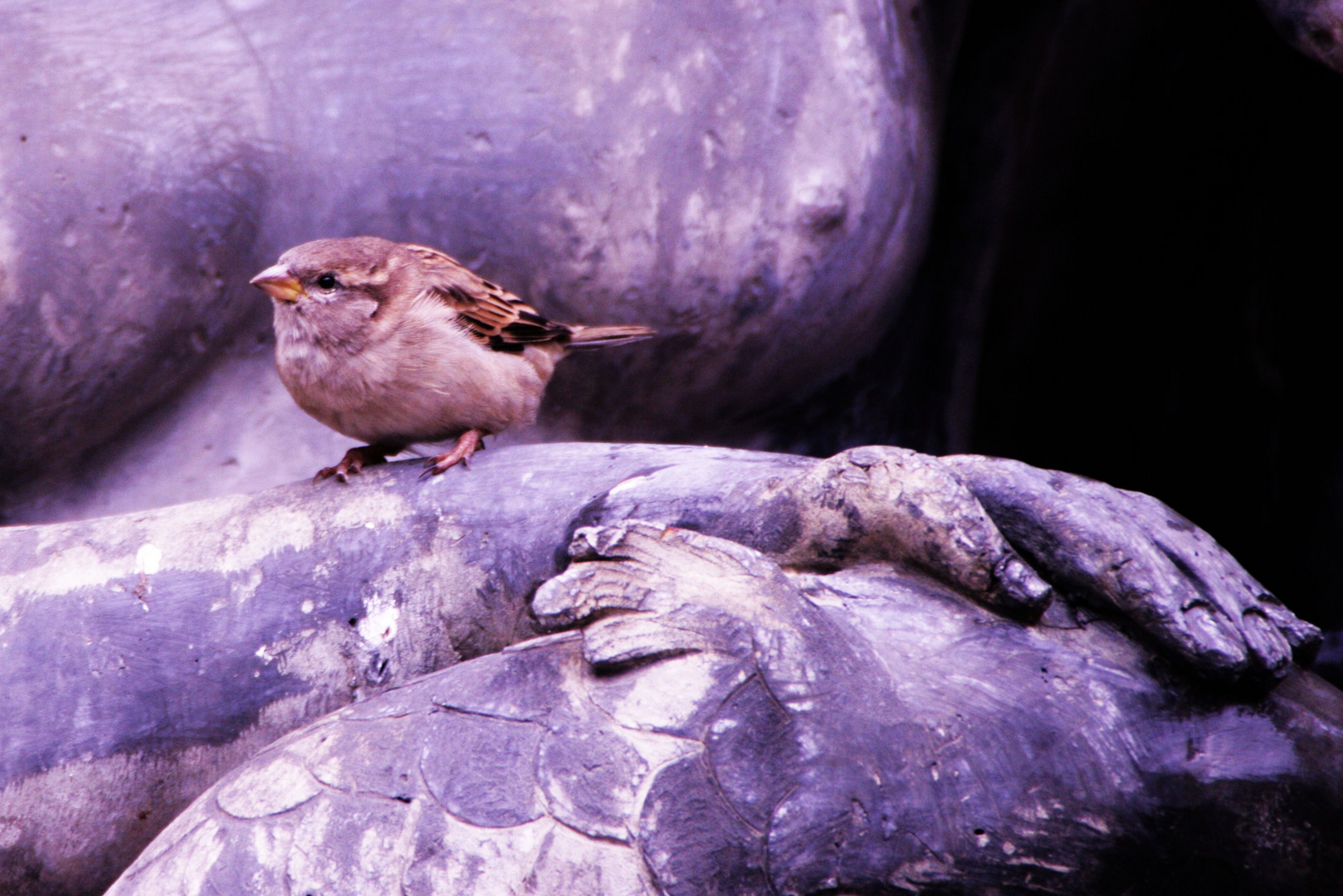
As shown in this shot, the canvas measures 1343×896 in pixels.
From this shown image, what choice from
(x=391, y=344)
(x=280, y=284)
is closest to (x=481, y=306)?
(x=391, y=344)

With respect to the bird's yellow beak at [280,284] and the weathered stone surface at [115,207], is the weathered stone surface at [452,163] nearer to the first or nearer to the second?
the weathered stone surface at [115,207]

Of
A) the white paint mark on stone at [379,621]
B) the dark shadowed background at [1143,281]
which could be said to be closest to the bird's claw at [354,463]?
the white paint mark on stone at [379,621]

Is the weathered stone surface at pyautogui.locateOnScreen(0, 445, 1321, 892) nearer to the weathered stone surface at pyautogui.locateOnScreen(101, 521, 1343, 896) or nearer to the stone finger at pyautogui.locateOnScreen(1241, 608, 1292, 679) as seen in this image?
the weathered stone surface at pyautogui.locateOnScreen(101, 521, 1343, 896)

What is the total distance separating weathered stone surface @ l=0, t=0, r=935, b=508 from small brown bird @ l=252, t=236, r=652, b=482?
14 cm

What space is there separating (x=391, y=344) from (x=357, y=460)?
17 centimetres

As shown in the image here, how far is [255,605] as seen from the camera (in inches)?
53.2

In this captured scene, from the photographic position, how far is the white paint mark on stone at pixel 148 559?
1368mm

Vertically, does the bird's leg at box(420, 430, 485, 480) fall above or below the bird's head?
below

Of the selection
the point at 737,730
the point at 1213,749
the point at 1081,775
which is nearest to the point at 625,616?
the point at 737,730

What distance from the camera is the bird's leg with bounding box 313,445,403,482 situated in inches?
60.1

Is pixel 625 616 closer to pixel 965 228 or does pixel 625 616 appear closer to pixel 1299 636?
pixel 1299 636

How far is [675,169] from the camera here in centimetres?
181

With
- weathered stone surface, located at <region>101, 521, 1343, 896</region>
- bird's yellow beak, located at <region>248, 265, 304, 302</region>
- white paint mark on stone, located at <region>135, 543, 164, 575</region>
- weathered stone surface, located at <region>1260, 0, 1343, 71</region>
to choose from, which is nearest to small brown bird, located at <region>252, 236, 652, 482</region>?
bird's yellow beak, located at <region>248, 265, 304, 302</region>

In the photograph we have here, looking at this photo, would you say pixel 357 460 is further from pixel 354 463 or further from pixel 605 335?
pixel 605 335
